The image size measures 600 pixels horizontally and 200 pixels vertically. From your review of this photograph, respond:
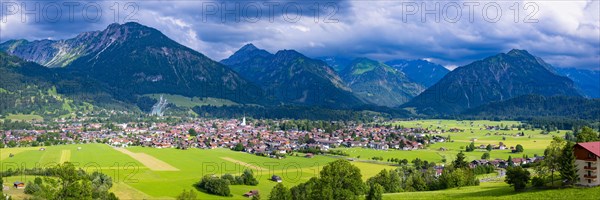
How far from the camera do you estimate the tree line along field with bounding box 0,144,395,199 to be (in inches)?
3174

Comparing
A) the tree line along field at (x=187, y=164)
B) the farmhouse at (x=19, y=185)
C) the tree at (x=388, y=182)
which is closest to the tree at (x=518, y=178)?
the tree line along field at (x=187, y=164)

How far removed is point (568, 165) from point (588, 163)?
6.08 ft

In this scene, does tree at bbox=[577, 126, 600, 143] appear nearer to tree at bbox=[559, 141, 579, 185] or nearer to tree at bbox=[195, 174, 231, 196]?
tree at bbox=[559, 141, 579, 185]

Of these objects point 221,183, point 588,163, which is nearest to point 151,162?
point 221,183

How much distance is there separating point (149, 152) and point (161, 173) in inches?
1508

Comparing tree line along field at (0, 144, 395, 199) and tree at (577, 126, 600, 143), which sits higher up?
tree at (577, 126, 600, 143)

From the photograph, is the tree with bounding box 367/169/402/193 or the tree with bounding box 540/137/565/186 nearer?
the tree with bounding box 540/137/565/186

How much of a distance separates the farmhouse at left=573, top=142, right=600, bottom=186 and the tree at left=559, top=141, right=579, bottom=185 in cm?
71

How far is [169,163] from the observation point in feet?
370

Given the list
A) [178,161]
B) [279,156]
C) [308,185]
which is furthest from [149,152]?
[308,185]

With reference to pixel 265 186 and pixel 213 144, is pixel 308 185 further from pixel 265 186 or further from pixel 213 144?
pixel 213 144

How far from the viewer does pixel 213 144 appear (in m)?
161

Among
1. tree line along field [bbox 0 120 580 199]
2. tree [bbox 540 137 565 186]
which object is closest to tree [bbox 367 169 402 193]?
tree line along field [bbox 0 120 580 199]

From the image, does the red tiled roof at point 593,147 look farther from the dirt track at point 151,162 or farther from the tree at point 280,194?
the dirt track at point 151,162
